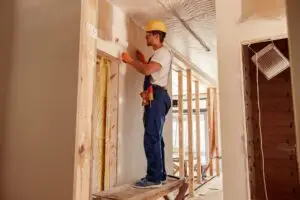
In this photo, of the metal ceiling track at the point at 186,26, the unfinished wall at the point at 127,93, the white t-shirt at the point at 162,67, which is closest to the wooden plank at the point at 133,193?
the unfinished wall at the point at 127,93

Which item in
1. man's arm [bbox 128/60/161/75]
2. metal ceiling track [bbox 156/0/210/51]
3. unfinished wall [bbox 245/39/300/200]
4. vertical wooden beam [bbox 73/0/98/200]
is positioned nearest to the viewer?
vertical wooden beam [bbox 73/0/98/200]

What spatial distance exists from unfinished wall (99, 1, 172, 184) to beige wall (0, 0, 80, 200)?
1.06 meters

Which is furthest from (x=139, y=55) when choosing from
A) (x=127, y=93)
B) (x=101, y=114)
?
(x=101, y=114)

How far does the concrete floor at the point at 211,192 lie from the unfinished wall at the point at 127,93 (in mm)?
1896

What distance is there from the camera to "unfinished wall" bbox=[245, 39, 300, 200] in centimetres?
238

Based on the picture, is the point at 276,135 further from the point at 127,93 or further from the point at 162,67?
the point at 127,93

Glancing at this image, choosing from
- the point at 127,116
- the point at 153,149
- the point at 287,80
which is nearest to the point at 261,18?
the point at 287,80

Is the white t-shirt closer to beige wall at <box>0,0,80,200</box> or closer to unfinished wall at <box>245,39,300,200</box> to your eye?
unfinished wall at <box>245,39,300,200</box>

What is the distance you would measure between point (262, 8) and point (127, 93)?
154 cm

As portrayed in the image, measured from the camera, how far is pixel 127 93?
2977 mm

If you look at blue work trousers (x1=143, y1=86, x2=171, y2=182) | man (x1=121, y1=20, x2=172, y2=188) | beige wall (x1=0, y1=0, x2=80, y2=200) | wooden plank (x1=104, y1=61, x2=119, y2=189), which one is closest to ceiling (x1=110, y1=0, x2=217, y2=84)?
man (x1=121, y1=20, x2=172, y2=188)

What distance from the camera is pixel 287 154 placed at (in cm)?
239

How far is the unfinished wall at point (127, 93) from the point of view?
2686 mm

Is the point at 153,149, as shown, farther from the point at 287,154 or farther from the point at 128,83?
the point at 287,154
